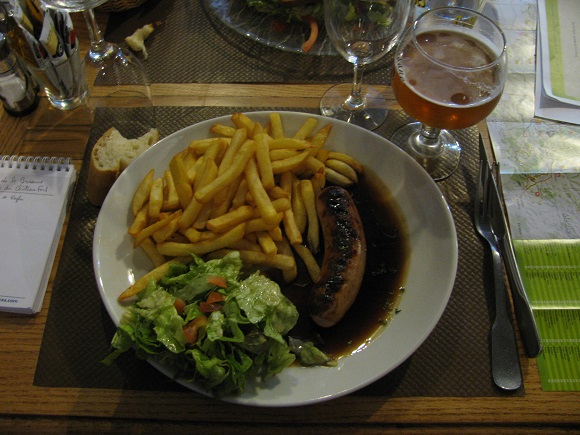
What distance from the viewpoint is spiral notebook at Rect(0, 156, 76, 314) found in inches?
60.5

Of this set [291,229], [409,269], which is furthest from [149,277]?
[409,269]

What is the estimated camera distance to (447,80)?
1.51 metres

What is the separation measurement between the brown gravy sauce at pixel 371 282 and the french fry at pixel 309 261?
3 cm

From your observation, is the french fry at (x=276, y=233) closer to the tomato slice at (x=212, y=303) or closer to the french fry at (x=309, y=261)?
the french fry at (x=309, y=261)

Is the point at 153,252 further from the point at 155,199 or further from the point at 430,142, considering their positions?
the point at 430,142

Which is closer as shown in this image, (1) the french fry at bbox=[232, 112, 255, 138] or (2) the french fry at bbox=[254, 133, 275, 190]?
(2) the french fry at bbox=[254, 133, 275, 190]

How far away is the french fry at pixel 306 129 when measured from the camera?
1.74 metres

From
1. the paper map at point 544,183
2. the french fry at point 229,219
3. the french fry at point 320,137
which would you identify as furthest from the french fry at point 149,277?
the paper map at point 544,183

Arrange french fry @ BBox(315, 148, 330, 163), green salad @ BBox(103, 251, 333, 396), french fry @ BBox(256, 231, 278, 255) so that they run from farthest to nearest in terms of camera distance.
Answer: french fry @ BBox(315, 148, 330, 163)
french fry @ BBox(256, 231, 278, 255)
green salad @ BBox(103, 251, 333, 396)

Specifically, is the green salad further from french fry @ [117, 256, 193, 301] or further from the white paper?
the white paper

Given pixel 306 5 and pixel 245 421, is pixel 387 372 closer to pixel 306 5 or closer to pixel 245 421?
pixel 245 421

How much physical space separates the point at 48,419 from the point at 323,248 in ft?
3.02

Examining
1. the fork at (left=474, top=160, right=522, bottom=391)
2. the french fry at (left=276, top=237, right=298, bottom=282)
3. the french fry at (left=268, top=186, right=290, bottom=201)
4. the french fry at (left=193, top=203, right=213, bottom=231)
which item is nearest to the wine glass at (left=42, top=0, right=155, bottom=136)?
the french fry at (left=193, top=203, right=213, bottom=231)

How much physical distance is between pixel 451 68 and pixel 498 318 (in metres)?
0.75
